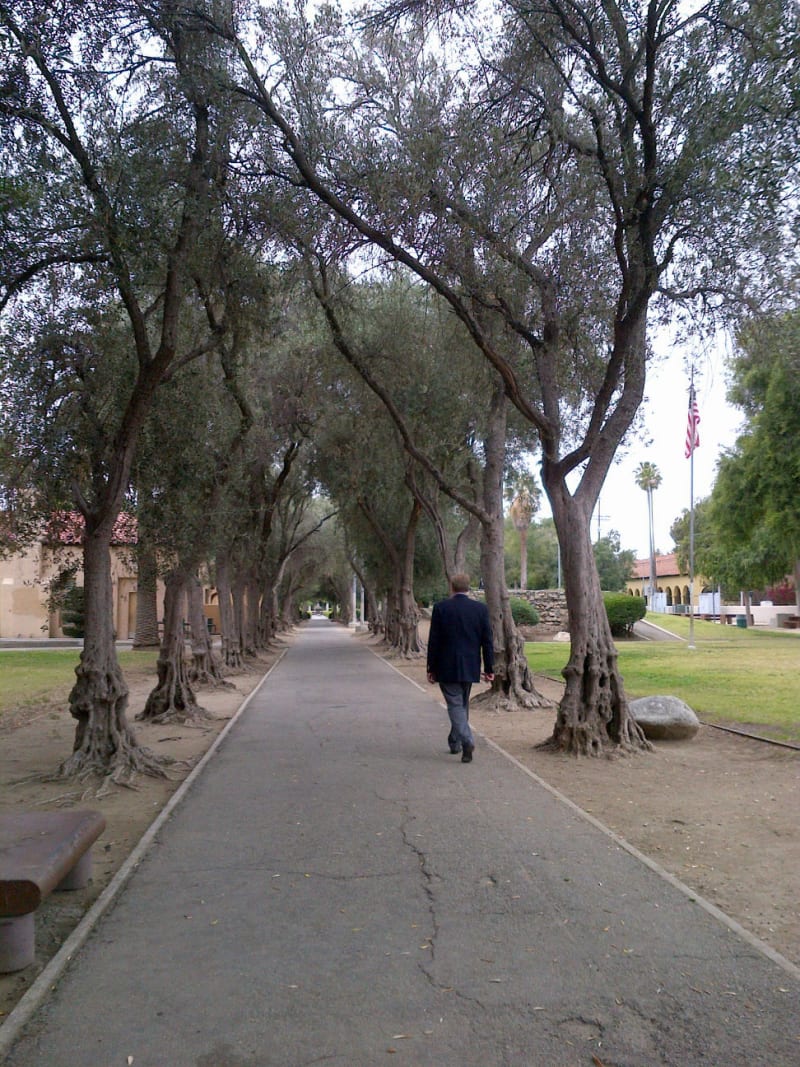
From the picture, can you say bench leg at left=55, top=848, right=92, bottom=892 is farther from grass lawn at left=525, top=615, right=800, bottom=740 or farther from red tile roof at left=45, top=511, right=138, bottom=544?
grass lawn at left=525, top=615, right=800, bottom=740

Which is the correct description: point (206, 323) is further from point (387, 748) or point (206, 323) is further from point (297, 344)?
point (387, 748)

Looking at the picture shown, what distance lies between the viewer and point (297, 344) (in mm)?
19422

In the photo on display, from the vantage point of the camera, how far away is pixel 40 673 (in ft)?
74.4

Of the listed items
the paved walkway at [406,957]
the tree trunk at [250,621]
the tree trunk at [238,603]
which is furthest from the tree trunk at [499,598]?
the tree trunk at [250,621]

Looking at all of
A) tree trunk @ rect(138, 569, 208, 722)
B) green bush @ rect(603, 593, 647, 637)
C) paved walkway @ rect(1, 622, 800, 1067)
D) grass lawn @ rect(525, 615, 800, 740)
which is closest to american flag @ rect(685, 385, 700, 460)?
grass lawn @ rect(525, 615, 800, 740)

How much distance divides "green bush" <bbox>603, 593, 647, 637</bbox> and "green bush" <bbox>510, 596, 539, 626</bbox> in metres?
4.48

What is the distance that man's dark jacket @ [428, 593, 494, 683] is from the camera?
9.15 m

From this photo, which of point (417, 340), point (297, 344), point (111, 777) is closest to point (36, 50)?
point (111, 777)

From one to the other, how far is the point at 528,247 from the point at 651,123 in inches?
98.0

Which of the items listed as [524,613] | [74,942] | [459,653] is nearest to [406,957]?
[74,942]

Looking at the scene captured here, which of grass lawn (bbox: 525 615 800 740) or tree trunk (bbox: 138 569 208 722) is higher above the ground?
tree trunk (bbox: 138 569 208 722)

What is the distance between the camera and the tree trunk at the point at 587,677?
10273 mm

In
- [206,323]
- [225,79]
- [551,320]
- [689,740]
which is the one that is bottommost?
[689,740]

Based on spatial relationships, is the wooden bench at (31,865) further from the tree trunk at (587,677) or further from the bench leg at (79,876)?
the tree trunk at (587,677)
